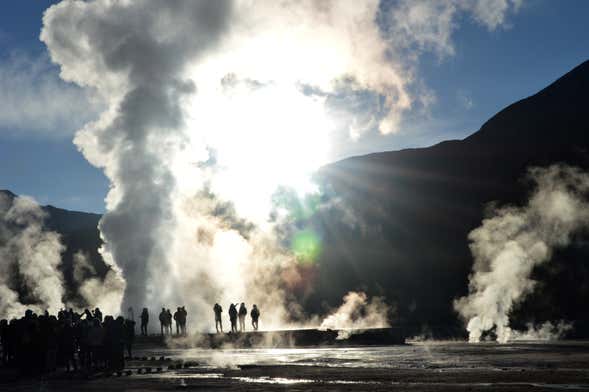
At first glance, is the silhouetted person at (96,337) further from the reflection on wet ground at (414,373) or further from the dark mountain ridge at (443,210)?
the dark mountain ridge at (443,210)

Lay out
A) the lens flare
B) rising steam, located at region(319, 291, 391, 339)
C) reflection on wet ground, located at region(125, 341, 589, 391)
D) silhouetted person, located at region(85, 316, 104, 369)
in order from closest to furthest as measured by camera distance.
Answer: reflection on wet ground, located at region(125, 341, 589, 391)
silhouetted person, located at region(85, 316, 104, 369)
rising steam, located at region(319, 291, 391, 339)
the lens flare

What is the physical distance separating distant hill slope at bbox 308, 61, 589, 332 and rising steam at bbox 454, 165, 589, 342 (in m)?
5.59

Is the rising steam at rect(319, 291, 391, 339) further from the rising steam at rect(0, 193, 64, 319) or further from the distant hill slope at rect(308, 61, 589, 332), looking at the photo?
the rising steam at rect(0, 193, 64, 319)

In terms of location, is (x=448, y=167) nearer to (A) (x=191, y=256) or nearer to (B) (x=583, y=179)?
(B) (x=583, y=179)

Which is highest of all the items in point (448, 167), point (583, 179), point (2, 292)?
point (448, 167)

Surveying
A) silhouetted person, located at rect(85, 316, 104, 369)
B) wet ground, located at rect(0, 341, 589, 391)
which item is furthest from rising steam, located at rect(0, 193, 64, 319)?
wet ground, located at rect(0, 341, 589, 391)

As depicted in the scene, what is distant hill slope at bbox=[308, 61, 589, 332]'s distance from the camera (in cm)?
10306

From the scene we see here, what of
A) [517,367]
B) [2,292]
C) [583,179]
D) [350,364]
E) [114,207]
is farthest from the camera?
[583,179]

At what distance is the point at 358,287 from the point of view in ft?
381

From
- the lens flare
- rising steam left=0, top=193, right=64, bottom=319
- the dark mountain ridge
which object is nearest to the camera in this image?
rising steam left=0, top=193, right=64, bottom=319

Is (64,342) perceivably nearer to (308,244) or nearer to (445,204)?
(308,244)

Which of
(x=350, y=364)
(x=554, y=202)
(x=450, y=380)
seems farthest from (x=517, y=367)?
(x=554, y=202)

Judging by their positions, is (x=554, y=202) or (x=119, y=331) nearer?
(x=119, y=331)

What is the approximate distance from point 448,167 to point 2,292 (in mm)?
97528
